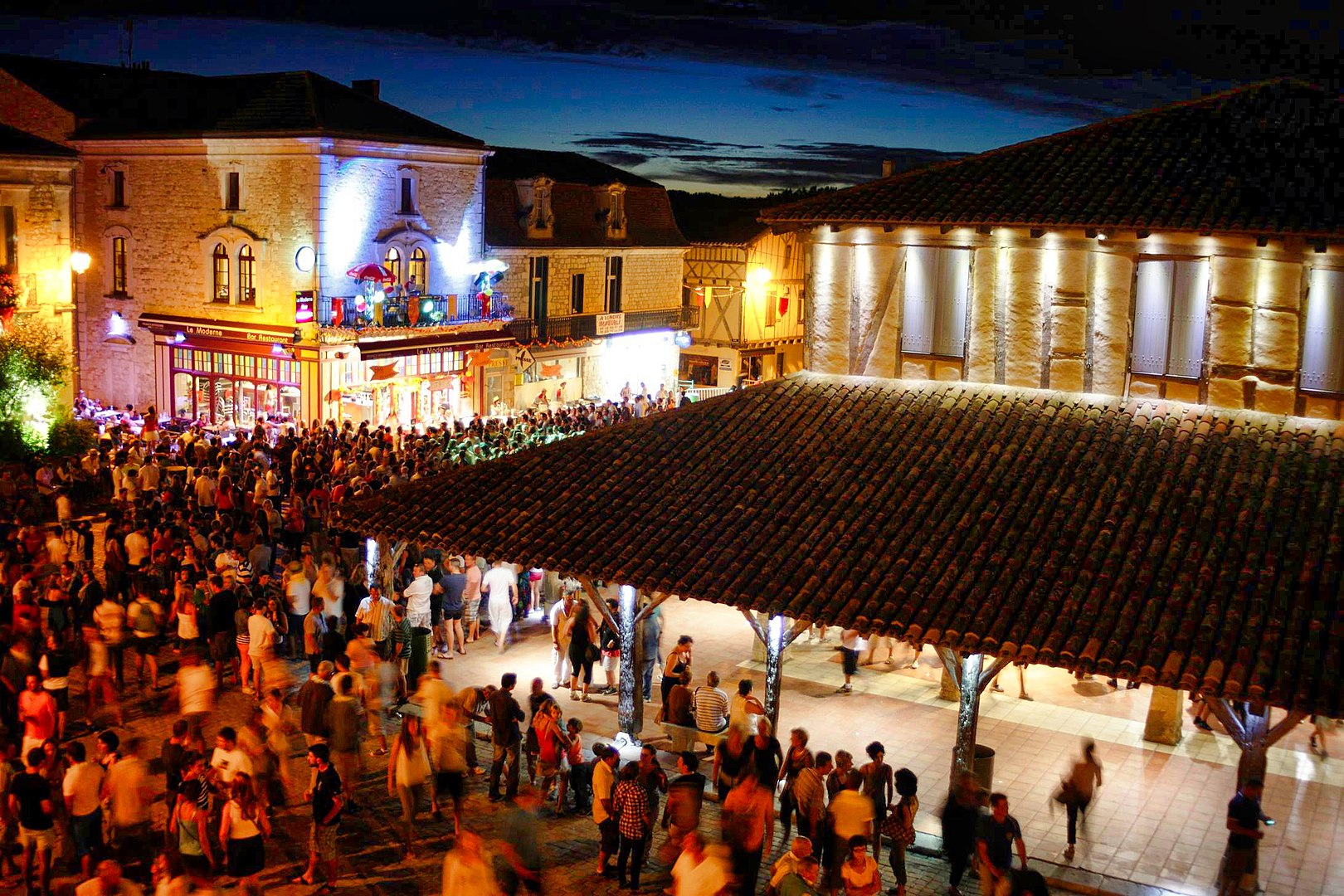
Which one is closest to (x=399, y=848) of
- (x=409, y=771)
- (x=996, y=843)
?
(x=409, y=771)

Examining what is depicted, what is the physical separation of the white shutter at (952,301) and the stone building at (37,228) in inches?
889

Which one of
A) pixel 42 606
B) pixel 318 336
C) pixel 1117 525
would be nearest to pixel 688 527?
pixel 1117 525

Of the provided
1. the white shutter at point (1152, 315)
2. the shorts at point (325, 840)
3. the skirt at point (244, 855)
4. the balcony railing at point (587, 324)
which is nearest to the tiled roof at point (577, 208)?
the balcony railing at point (587, 324)

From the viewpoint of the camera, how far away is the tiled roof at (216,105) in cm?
3238

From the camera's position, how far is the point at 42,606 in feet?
54.4

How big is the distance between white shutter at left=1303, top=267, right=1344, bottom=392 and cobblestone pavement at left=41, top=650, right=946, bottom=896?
291 inches

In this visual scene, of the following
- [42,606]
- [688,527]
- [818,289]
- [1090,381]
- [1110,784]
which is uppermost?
[818,289]

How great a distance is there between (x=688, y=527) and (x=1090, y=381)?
574 centimetres

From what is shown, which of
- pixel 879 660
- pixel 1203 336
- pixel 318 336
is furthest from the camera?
pixel 318 336

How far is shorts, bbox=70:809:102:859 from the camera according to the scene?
1109 centimetres

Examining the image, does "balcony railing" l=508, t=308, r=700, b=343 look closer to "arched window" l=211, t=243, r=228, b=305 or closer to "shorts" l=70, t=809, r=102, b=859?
"arched window" l=211, t=243, r=228, b=305

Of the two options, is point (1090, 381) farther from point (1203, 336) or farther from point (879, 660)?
point (879, 660)

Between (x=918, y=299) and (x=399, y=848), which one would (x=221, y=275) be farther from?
(x=399, y=848)

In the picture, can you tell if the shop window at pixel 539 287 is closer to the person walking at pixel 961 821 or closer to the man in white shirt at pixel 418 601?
the man in white shirt at pixel 418 601
